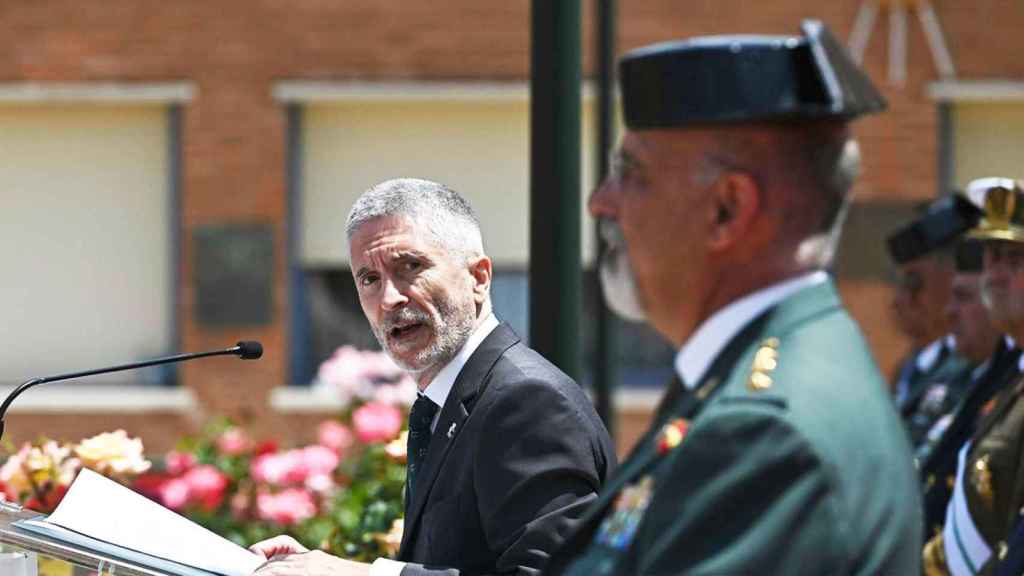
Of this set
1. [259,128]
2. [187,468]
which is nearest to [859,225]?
[259,128]

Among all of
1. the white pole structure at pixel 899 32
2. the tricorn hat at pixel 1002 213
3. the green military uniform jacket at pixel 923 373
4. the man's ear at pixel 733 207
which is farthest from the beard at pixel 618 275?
the white pole structure at pixel 899 32

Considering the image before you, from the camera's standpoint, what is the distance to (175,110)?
11180 millimetres

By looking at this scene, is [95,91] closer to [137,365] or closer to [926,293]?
[926,293]

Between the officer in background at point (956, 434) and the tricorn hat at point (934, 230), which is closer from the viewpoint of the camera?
the officer in background at point (956, 434)

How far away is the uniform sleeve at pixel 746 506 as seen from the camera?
6.08ft

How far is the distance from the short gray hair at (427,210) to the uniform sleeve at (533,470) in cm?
39

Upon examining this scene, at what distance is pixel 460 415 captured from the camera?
3.16 meters

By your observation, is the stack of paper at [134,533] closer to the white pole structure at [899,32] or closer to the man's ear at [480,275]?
the man's ear at [480,275]

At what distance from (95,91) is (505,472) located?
8675 mm

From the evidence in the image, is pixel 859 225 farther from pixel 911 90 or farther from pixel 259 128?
pixel 259 128

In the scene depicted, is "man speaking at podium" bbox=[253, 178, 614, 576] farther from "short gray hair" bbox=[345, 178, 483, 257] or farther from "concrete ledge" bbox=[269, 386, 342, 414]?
"concrete ledge" bbox=[269, 386, 342, 414]

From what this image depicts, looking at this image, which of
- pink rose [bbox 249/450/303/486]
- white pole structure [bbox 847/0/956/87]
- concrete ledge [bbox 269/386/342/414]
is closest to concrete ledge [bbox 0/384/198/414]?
concrete ledge [bbox 269/386/342/414]

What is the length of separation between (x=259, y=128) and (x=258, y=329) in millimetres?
1219

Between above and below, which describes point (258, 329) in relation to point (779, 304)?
below
